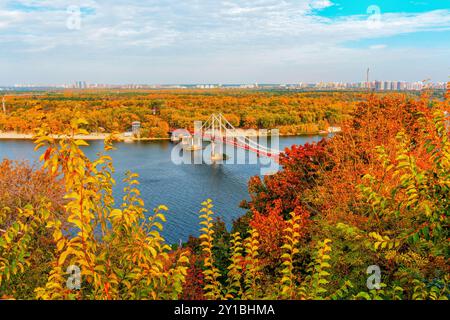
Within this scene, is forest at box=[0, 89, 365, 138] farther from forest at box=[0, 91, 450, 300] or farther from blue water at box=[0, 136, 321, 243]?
forest at box=[0, 91, 450, 300]

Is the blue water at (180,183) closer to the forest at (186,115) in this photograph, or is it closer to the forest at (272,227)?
the forest at (272,227)

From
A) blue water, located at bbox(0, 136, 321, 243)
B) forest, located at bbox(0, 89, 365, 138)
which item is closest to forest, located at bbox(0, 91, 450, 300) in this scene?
blue water, located at bbox(0, 136, 321, 243)

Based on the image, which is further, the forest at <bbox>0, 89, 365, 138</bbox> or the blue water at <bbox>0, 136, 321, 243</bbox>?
the forest at <bbox>0, 89, 365, 138</bbox>

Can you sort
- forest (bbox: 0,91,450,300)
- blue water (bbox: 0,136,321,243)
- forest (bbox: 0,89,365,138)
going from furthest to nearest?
1. forest (bbox: 0,89,365,138)
2. blue water (bbox: 0,136,321,243)
3. forest (bbox: 0,91,450,300)

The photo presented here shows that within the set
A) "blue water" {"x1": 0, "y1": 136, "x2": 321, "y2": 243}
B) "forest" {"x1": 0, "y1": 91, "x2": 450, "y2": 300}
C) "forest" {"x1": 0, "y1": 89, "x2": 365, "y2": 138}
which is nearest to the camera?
"forest" {"x1": 0, "y1": 91, "x2": 450, "y2": 300}

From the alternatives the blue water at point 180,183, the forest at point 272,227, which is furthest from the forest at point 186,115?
the forest at point 272,227

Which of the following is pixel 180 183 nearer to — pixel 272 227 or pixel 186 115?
pixel 272 227

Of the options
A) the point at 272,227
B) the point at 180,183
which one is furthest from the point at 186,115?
the point at 272,227
